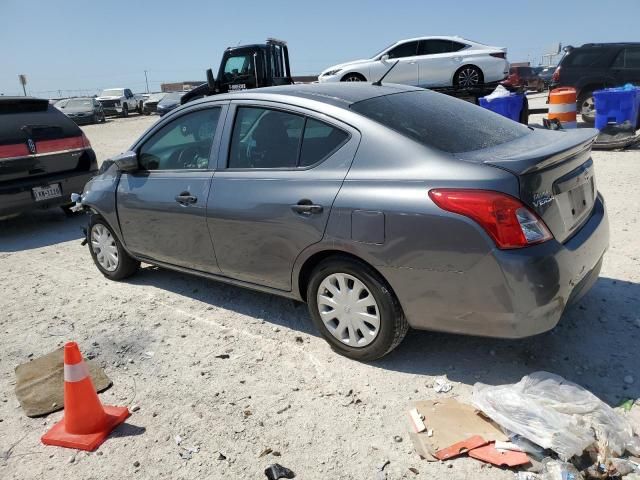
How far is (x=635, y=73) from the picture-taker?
12680 millimetres

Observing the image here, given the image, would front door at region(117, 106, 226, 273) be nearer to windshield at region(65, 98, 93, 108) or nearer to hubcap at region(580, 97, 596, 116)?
hubcap at region(580, 97, 596, 116)

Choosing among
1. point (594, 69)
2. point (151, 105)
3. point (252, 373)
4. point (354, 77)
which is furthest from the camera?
→ point (151, 105)

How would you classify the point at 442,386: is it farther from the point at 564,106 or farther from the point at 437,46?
the point at 437,46

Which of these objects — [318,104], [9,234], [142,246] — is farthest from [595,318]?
[9,234]

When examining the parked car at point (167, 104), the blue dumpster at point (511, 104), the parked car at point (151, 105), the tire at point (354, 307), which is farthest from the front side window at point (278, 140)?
the parked car at point (151, 105)

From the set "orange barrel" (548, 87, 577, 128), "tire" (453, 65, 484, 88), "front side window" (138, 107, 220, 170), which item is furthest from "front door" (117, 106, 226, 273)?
"tire" (453, 65, 484, 88)

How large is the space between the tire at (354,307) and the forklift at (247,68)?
12.4 metres

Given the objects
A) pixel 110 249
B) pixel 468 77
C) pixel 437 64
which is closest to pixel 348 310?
pixel 110 249

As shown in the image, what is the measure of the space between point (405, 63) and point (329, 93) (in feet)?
38.9

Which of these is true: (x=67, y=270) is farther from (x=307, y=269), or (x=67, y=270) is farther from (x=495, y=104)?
(x=495, y=104)

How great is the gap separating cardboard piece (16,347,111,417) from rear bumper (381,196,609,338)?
2.00 metres

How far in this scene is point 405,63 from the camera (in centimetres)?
1454

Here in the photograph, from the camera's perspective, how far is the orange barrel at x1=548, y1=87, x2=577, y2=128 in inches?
413

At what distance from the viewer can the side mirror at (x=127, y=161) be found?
4.38 metres
